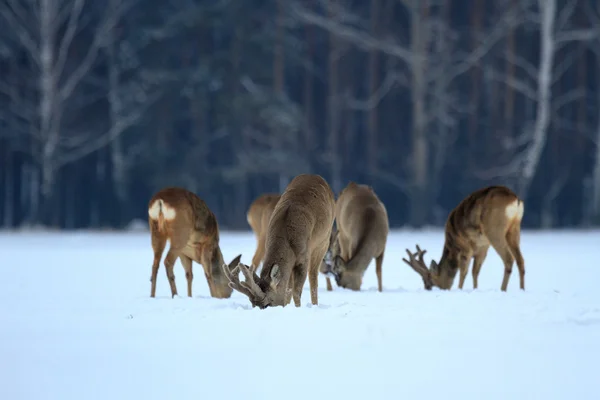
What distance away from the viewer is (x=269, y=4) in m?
29.8

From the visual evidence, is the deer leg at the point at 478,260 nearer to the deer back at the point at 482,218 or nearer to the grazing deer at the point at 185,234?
the deer back at the point at 482,218

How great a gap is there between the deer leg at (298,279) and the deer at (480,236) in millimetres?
3158

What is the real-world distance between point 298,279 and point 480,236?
3.59m

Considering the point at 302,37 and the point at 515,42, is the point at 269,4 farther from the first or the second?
the point at 515,42

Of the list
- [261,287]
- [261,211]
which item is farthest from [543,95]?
[261,287]

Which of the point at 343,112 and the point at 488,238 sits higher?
the point at 343,112

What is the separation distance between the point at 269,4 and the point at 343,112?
3889 mm

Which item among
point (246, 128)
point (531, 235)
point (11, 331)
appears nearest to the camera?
→ point (11, 331)

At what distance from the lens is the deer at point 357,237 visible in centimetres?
1187

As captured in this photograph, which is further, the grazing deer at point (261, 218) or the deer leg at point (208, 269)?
the grazing deer at point (261, 218)

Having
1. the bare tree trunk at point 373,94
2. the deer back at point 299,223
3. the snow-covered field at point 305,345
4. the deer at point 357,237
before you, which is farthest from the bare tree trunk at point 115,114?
the deer back at point 299,223

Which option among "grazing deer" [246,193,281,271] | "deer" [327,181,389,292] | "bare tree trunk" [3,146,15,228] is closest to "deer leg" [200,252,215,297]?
"grazing deer" [246,193,281,271]

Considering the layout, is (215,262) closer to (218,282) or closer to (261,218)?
(218,282)

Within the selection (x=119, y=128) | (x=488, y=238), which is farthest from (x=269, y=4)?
(x=488, y=238)
